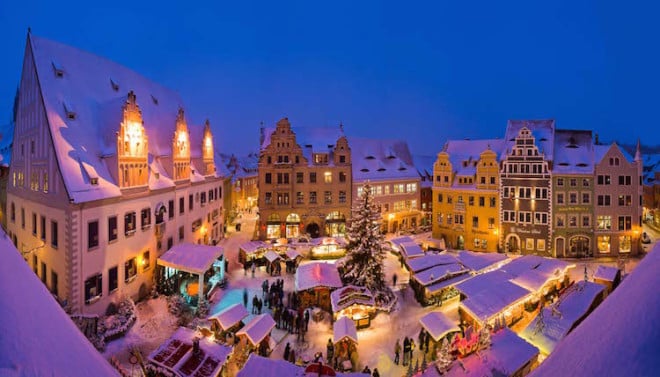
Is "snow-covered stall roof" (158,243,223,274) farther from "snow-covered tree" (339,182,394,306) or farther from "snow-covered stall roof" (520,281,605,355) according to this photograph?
"snow-covered stall roof" (520,281,605,355)

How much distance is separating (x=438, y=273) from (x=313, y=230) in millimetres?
23424

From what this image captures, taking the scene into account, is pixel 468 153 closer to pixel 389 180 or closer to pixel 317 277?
pixel 389 180

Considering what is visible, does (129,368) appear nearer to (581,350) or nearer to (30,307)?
(30,307)

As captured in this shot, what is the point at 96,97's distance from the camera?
28.4m

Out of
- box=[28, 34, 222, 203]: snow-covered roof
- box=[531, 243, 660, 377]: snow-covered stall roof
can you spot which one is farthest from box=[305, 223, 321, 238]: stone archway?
box=[531, 243, 660, 377]: snow-covered stall roof

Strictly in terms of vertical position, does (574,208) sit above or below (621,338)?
below

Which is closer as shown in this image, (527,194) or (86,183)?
(86,183)

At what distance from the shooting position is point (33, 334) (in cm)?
402

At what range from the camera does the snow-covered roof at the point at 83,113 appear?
22.5m

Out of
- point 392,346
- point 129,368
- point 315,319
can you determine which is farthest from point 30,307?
point 315,319

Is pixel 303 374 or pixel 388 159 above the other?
pixel 388 159

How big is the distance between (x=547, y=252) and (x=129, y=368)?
4134cm

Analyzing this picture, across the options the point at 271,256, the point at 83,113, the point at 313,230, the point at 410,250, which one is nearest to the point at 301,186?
the point at 313,230

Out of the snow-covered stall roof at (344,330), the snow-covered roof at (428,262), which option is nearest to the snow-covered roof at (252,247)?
the snow-covered roof at (428,262)
